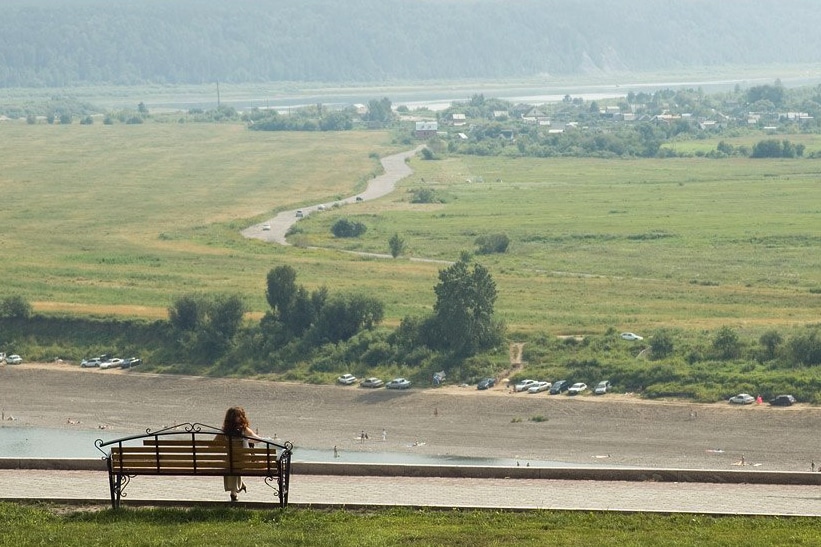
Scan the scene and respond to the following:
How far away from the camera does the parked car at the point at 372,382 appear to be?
4909 centimetres

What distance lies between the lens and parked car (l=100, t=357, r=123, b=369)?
2119 inches

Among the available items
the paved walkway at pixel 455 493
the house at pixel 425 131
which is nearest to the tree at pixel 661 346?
the paved walkway at pixel 455 493

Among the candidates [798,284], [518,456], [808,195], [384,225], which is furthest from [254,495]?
[808,195]

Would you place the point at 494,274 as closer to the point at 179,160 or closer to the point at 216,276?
the point at 216,276

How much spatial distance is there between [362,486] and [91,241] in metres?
66.2

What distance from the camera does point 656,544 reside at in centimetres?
1596

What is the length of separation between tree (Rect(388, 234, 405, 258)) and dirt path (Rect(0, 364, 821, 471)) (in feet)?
85.3

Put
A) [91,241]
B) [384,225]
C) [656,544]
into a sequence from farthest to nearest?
[384,225]
[91,241]
[656,544]

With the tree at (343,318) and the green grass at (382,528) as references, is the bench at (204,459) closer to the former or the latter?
the green grass at (382,528)

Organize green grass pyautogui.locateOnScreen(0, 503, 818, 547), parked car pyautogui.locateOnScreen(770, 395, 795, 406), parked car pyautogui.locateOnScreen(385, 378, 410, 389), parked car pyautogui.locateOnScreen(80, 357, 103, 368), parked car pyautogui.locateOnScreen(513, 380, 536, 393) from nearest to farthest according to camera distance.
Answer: green grass pyautogui.locateOnScreen(0, 503, 818, 547) → parked car pyautogui.locateOnScreen(770, 395, 795, 406) → parked car pyautogui.locateOnScreen(513, 380, 536, 393) → parked car pyautogui.locateOnScreen(385, 378, 410, 389) → parked car pyautogui.locateOnScreen(80, 357, 103, 368)

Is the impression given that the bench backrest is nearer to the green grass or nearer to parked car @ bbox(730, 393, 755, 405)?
the green grass

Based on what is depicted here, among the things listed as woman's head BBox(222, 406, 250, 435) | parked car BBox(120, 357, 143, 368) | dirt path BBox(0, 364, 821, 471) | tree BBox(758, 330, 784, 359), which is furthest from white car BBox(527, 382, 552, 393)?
woman's head BBox(222, 406, 250, 435)

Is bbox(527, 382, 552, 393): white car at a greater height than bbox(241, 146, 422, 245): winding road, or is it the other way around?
bbox(527, 382, 552, 393): white car

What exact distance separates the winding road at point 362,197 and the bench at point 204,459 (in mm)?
64922
